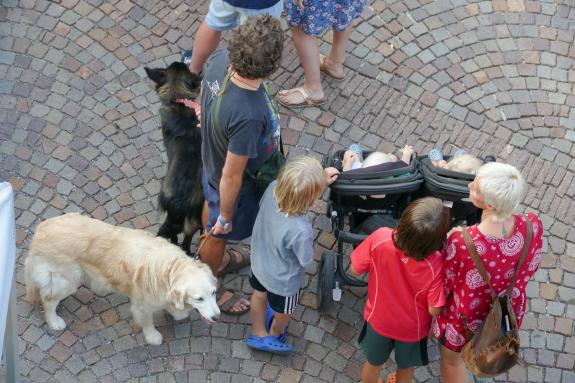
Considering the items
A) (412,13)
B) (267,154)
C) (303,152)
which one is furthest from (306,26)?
(267,154)

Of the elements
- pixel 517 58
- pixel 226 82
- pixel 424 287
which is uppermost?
pixel 226 82

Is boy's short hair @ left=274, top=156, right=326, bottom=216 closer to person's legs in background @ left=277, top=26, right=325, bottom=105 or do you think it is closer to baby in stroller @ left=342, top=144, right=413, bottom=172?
baby in stroller @ left=342, top=144, right=413, bottom=172

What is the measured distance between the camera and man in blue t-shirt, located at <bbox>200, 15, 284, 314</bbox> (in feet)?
13.9

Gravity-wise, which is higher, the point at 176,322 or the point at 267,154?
the point at 267,154

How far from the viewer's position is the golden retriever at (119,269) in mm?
4957

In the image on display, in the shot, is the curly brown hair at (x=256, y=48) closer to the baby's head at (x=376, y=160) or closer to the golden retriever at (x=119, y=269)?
the baby's head at (x=376, y=160)

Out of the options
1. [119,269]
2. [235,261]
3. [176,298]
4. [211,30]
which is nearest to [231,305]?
[235,261]

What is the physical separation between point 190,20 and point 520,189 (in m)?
4.52

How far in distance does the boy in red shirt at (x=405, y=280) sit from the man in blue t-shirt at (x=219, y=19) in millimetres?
2570

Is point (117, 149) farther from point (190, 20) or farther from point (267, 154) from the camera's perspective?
point (267, 154)

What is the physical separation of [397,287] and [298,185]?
2.86ft

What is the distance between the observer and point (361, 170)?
504 centimetres

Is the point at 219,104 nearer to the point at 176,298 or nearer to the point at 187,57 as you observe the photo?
the point at 176,298

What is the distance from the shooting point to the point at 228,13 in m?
6.42
